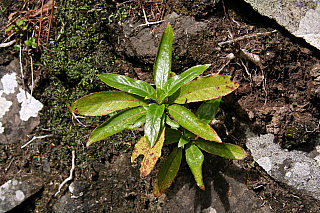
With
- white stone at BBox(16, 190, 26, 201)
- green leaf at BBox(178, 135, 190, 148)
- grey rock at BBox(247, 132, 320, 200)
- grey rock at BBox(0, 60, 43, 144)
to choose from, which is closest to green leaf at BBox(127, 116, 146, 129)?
green leaf at BBox(178, 135, 190, 148)

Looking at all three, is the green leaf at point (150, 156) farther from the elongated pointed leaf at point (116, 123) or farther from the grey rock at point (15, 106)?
the grey rock at point (15, 106)

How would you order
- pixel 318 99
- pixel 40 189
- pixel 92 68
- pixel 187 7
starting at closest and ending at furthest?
1. pixel 318 99
2. pixel 187 7
3. pixel 92 68
4. pixel 40 189

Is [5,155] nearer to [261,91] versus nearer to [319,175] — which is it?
[261,91]

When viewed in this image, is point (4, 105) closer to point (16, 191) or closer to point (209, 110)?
point (16, 191)

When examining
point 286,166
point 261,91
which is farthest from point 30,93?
point 286,166

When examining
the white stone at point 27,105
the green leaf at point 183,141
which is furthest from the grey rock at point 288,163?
the white stone at point 27,105
